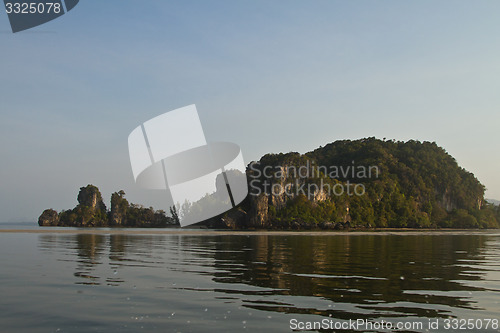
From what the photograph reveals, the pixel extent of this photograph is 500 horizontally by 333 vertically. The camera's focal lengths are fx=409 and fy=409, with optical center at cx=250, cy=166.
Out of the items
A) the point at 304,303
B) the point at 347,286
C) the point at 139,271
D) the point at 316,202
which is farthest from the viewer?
the point at 316,202

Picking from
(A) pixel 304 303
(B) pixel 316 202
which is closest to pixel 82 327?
(A) pixel 304 303

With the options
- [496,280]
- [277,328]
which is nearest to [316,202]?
[496,280]

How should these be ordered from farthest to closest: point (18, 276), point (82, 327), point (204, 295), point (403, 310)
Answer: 1. point (18, 276)
2. point (204, 295)
3. point (403, 310)
4. point (82, 327)

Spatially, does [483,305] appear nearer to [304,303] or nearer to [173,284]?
[304,303]

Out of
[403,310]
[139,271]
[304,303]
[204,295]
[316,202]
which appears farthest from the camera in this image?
[316,202]

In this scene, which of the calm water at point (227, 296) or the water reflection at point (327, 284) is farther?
the water reflection at point (327, 284)

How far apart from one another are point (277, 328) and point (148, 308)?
5.06m

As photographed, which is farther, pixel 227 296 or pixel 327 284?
pixel 327 284

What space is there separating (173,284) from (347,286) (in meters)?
8.22

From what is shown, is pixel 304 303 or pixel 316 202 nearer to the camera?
pixel 304 303

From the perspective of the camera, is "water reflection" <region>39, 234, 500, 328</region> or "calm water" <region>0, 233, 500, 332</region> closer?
"calm water" <region>0, 233, 500, 332</region>

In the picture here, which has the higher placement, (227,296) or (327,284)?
(227,296)

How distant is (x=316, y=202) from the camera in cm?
19475

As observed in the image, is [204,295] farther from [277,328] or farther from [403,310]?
[403,310]
